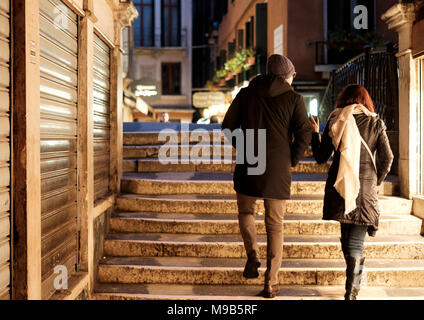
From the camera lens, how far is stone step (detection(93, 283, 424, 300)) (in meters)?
4.55

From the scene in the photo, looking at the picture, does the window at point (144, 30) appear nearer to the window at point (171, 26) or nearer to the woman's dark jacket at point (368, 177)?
the window at point (171, 26)

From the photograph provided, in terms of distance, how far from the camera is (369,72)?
8.88 meters

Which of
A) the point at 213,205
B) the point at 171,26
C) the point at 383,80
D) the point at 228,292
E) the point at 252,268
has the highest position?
the point at 171,26

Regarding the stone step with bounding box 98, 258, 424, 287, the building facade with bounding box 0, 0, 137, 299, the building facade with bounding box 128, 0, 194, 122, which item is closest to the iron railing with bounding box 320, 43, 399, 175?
the stone step with bounding box 98, 258, 424, 287

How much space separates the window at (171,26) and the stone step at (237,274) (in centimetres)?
3002

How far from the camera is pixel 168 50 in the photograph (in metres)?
33.2

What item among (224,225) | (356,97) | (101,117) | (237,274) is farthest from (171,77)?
(356,97)

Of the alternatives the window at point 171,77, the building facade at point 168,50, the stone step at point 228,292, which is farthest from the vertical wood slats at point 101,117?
the window at point 171,77

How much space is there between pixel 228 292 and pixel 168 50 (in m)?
30.0

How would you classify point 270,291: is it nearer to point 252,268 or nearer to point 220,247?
point 252,268

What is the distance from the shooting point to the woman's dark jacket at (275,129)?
4258 millimetres

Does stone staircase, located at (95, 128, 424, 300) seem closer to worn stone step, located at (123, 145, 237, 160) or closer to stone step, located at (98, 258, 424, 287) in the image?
stone step, located at (98, 258, 424, 287)
